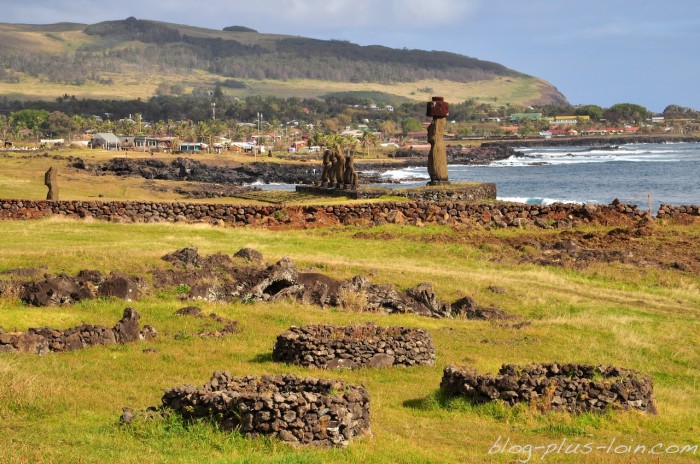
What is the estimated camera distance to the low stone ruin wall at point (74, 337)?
58.6ft

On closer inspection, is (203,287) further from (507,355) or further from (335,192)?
(335,192)

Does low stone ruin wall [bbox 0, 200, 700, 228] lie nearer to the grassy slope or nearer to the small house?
the grassy slope

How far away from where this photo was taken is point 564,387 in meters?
15.1

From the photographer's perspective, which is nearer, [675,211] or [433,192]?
Answer: [675,211]

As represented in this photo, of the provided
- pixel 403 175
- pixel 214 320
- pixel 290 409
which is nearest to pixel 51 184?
pixel 214 320

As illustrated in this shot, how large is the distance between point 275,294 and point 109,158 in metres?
108

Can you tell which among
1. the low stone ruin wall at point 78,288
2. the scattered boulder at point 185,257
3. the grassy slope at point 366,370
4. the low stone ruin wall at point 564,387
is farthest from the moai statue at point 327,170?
the low stone ruin wall at point 564,387

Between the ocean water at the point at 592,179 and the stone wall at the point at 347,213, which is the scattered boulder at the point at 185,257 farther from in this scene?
the ocean water at the point at 592,179

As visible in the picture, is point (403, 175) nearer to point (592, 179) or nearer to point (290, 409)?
point (592, 179)

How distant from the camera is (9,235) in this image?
3269cm

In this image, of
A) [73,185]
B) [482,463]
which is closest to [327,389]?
[482,463]

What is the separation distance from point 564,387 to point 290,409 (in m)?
→ 4.92

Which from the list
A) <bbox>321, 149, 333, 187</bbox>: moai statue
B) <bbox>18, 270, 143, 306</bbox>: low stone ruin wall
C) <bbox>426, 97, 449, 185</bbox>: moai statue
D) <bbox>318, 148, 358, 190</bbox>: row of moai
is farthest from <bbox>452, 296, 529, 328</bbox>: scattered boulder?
<bbox>321, 149, 333, 187</bbox>: moai statue

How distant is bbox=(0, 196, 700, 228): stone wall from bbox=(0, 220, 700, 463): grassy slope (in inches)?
97.7
